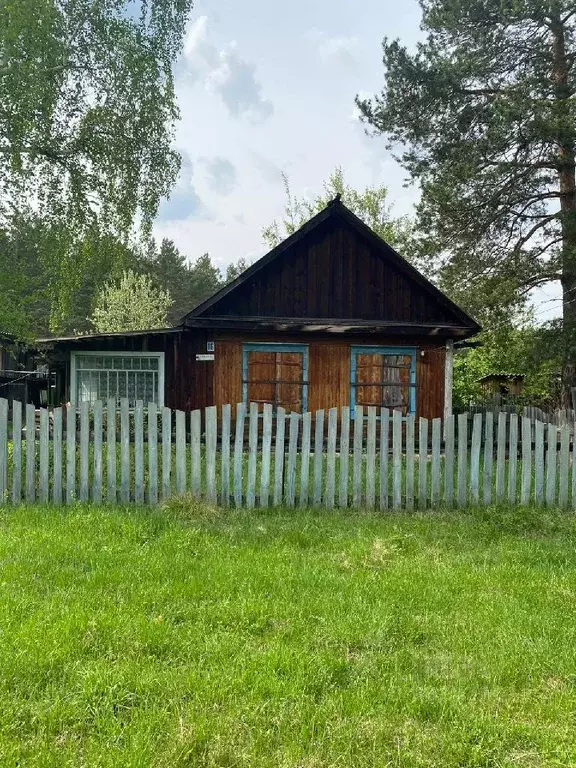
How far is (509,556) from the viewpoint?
201 inches

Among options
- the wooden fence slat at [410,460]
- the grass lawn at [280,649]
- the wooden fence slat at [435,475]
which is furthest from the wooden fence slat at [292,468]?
the wooden fence slat at [435,475]

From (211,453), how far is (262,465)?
63 cm

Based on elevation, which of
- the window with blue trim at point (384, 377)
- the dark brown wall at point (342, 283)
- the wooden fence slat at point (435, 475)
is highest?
the dark brown wall at point (342, 283)

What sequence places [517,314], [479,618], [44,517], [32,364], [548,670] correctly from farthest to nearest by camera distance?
[32,364] < [517,314] < [44,517] < [479,618] < [548,670]

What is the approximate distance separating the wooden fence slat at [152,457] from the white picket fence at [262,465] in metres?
0.01

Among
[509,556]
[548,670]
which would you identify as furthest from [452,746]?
[509,556]

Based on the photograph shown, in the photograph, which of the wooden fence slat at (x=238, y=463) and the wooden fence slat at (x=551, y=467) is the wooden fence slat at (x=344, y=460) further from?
the wooden fence slat at (x=551, y=467)

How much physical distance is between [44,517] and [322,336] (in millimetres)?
9006

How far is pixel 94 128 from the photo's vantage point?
46.1 ft

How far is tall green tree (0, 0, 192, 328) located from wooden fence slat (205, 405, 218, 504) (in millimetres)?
9535

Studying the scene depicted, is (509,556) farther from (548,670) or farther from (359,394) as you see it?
(359,394)

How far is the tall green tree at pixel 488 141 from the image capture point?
1508 cm

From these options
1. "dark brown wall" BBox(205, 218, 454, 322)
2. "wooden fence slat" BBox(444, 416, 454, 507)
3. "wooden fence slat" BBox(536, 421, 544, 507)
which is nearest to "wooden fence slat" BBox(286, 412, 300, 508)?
"wooden fence slat" BBox(444, 416, 454, 507)

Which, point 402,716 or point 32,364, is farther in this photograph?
point 32,364
